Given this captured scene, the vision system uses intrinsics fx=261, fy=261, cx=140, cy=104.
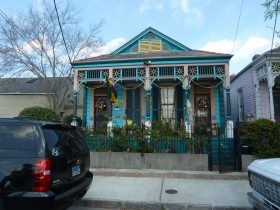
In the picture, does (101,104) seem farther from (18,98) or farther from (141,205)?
(18,98)

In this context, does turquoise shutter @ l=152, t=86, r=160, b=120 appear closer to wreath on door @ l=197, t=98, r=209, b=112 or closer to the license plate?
wreath on door @ l=197, t=98, r=209, b=112

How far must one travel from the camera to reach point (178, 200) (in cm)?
571

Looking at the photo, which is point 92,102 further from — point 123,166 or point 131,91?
point 123,166

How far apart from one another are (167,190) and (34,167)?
12.0ft

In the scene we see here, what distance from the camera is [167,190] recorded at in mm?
6445

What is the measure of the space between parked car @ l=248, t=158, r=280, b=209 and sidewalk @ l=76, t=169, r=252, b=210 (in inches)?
57.2

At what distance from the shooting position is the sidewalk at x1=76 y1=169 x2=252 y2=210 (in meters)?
5.54

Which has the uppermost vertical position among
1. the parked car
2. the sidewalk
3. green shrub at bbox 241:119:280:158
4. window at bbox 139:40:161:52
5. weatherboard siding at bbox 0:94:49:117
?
window at bbox 139:40:161:52

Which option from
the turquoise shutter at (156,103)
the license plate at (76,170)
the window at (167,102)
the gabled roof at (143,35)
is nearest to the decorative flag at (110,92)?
the turquoise shutter at (156,103)

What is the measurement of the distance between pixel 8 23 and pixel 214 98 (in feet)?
50.3

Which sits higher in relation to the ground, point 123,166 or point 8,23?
point 8,23

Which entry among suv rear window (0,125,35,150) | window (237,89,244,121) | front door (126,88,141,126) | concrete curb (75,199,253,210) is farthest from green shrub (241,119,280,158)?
window (237,89,244,121)

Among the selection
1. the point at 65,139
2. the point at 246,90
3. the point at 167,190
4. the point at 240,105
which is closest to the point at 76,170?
the point at 65,139

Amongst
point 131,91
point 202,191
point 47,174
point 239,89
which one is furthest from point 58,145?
point 239,89
